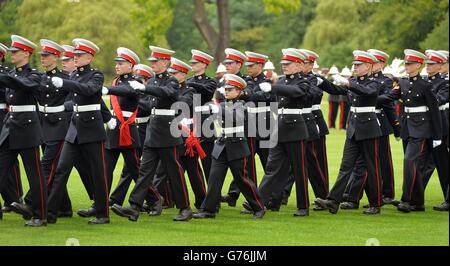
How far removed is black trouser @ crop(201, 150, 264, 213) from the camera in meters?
11.7

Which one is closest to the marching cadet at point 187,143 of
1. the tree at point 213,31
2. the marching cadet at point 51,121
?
the marching cadet at point 51,121

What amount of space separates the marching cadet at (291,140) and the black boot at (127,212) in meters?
1.49

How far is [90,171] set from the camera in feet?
36.5

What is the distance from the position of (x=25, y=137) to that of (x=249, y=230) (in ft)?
7.87

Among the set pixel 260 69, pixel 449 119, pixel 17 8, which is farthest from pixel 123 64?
pixel 17 8

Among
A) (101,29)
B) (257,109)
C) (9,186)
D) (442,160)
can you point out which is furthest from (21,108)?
(101,29)

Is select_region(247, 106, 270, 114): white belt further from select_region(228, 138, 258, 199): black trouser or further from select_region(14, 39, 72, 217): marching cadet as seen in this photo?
select_region(14, 39, 72, 217): marching cadet

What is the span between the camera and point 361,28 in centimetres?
5400

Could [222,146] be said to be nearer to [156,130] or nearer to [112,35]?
[156,130]

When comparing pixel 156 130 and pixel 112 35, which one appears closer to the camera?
pixel 156 130

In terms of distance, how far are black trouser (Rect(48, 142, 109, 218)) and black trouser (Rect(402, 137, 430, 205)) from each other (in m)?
3.55

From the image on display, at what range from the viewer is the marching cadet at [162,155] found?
37.6ft

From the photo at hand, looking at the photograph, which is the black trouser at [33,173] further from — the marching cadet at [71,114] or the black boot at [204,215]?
the black boot at [204,215]

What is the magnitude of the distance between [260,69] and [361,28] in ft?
137
